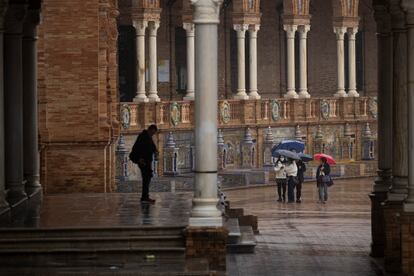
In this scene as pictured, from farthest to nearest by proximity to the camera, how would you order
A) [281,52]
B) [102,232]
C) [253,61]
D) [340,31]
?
1. [281,52]
2. [340,31]
3. [253,61]
4. [102,232]

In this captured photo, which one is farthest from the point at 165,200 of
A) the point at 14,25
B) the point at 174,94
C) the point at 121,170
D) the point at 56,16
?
the point at 174,94

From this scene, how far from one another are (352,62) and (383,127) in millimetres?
26034

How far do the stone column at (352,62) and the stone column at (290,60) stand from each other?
6.55 ft

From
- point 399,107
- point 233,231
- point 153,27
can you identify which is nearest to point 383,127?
point 399,107

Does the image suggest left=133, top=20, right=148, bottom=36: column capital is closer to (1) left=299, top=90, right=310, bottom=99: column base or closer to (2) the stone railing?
(2) the stone railing

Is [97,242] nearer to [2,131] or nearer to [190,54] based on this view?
[2,131]

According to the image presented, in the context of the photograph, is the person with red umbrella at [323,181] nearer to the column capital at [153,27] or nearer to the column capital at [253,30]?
the column capital at [153,27]

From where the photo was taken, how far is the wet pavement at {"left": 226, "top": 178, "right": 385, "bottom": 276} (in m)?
23.0

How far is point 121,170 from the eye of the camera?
3947 centimetres

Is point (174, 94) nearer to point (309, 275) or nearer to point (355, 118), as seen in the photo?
point (355, 118)

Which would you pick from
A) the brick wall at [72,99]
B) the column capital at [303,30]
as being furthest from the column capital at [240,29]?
the brick wall at [72,99]

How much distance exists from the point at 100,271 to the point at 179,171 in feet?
80.0

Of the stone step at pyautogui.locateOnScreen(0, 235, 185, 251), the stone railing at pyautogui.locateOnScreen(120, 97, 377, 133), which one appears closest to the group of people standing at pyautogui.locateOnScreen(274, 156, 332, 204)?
the stone railing at pyautogui.locateOnScreen(120, 97, 377, 133)

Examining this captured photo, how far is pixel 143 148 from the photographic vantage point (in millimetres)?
23875
